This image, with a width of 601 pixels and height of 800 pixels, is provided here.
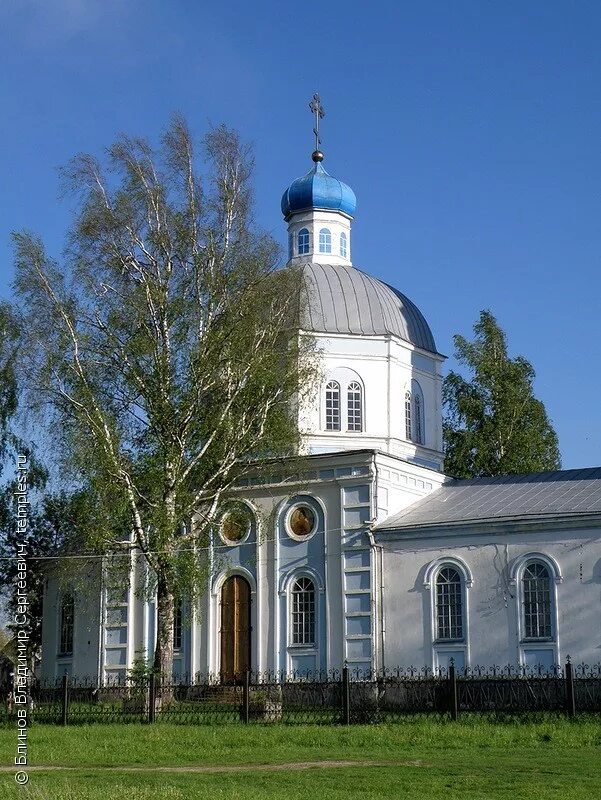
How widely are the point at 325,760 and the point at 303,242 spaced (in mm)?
19859

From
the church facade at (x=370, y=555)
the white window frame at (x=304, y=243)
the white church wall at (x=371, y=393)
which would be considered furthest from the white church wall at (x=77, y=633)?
the white window frame at (x=304, y=243)

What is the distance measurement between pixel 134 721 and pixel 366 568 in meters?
6.88

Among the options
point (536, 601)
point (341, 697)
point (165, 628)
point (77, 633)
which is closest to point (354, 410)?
point (536, 601)

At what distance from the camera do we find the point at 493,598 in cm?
2514

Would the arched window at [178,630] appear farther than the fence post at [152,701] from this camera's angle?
Yes

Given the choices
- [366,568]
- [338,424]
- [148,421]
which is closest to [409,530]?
[366,568]

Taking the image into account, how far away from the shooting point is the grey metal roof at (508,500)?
2528cm

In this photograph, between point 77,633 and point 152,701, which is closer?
point 152,701

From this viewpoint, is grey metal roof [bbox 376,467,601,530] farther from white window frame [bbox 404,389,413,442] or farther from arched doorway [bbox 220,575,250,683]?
arched doorway [bbox 220,575,250,683]

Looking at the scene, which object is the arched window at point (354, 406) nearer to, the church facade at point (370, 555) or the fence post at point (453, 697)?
the church facade at point (370, 555)

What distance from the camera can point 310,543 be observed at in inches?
1075

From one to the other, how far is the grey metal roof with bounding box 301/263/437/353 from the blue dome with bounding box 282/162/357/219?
2085mm

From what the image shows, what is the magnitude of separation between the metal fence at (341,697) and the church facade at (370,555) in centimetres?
82

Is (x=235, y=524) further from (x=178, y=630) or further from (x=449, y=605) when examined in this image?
(x=449, y=605)
